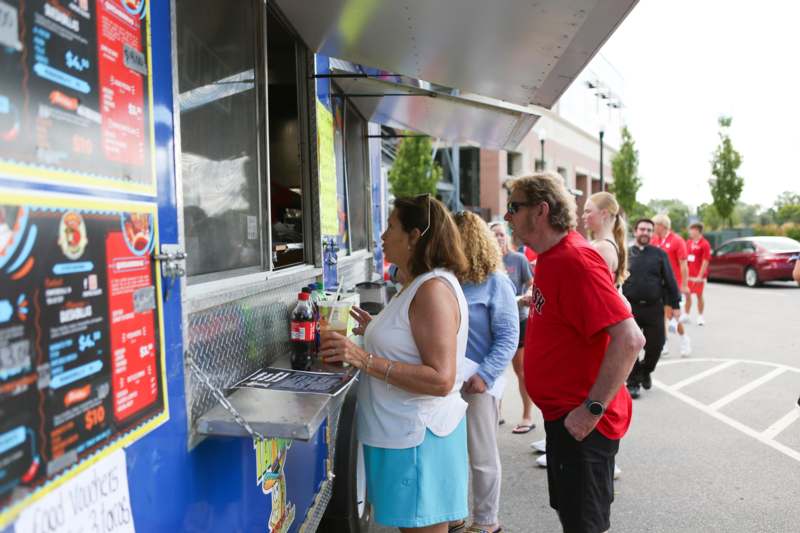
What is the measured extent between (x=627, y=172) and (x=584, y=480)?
3478 cm

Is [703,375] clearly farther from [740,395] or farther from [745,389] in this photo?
[740,395]

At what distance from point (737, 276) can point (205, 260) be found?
19.1 meters

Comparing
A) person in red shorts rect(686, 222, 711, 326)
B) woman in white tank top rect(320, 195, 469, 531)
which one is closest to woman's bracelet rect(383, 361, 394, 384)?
woman in white tank top rect(320, 195, 469, 531)

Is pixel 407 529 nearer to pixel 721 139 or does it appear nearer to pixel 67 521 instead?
pixel 67 521

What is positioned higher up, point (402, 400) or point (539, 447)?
point (402, 400)

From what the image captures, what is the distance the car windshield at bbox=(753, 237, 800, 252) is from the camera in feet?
54.6

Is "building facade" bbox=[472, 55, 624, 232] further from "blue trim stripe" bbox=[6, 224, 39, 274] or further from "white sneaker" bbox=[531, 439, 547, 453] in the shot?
"blue trim stripe" bbox=[6, 224, 39, 274]

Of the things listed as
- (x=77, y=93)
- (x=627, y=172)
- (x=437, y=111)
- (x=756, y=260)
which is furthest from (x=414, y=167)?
(x=77, y=93)

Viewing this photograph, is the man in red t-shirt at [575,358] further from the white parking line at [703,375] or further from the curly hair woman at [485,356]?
the white parking line at [703,375]

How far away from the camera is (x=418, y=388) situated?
91.0 inches

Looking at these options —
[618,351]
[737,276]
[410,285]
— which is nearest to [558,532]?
[618,351]

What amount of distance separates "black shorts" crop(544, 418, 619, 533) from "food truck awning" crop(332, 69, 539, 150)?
2.83 m

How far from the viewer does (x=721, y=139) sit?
29.6 m

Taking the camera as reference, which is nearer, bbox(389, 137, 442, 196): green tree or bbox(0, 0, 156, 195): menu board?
bbox(0, 0, 156, 195): menu board
